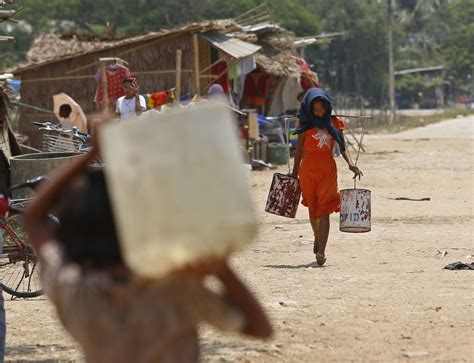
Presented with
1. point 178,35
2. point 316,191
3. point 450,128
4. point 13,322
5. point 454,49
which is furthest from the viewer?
point 454,49

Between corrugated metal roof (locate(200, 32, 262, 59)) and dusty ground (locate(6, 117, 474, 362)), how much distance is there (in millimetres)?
7000

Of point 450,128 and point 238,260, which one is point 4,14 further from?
point 450,128

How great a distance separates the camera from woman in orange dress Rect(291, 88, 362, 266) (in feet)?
32.3

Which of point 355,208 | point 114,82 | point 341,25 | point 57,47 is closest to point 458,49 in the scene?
point 341,25

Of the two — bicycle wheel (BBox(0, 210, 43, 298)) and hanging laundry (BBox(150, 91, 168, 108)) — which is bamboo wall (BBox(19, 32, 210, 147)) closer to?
hanging laundry (BBox(150, 91, 168, 108))

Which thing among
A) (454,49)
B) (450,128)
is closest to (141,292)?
(450,128)

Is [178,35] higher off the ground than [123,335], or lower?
higher

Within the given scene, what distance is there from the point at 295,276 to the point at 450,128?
35914 mm

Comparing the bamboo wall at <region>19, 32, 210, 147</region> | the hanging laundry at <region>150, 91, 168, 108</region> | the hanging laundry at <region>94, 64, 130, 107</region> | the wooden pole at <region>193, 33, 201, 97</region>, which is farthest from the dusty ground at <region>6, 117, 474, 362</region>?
the bamboo wall at <region>19, 32, 210, 147</region>

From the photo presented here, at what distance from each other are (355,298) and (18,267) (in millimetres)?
2594

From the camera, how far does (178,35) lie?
22188mm

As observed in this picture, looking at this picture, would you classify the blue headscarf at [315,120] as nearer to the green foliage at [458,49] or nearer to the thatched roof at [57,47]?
the thatched roof at [57,47]

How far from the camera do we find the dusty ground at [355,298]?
6.32 metres

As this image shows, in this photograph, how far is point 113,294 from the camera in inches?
133
